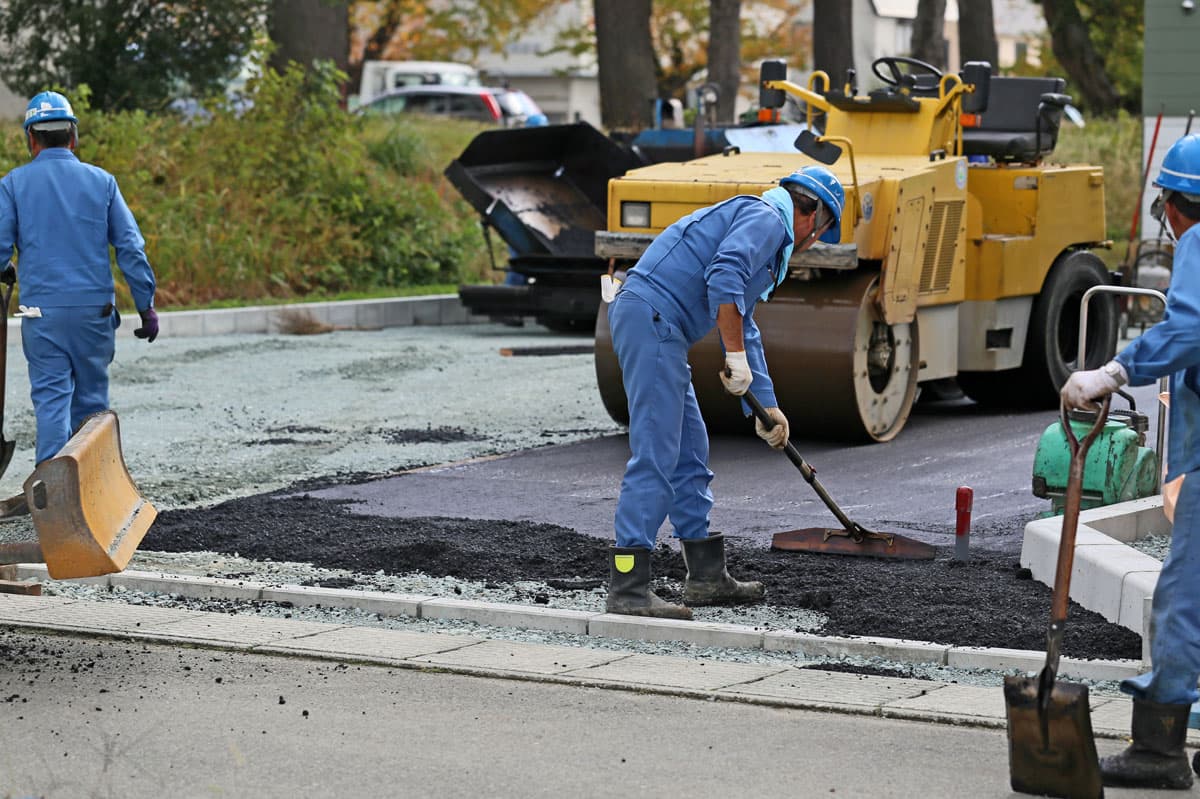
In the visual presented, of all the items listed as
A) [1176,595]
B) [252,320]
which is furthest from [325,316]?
[1176,595]

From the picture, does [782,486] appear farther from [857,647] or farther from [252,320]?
[252,320]

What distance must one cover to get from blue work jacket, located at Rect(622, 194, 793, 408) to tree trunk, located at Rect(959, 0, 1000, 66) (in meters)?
27.4

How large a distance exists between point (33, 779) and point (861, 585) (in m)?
3.44

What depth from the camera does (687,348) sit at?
23.5 feet

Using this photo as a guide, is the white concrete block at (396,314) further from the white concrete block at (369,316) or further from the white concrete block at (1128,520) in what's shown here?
the white concrete block at (1128,520)

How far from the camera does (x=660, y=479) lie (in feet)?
23.3

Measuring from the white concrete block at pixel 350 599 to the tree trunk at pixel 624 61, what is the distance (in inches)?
846

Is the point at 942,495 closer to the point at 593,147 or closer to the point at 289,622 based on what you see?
the point at 289,622

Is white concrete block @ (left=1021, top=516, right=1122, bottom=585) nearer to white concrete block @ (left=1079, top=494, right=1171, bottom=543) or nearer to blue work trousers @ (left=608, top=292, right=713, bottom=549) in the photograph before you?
white concrete block @ (left=1079, top=494, right=1171, bottom=543)

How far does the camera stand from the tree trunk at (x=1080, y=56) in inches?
1575

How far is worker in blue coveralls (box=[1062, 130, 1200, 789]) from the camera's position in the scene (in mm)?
5035

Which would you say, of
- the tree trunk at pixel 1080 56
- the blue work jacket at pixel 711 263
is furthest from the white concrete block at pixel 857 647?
the tree trunk at pixel 1080 56

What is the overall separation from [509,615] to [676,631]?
1.99 ft

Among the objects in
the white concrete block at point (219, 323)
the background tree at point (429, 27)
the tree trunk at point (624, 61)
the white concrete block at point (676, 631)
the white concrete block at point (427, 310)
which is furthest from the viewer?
the background tree at point (429, 27)
